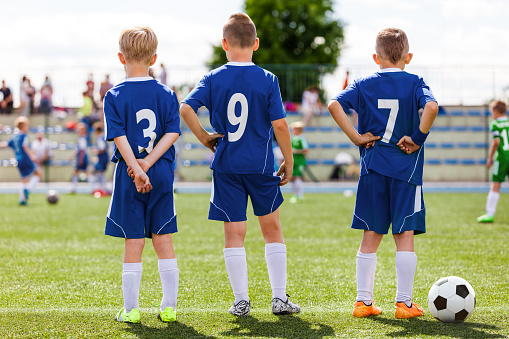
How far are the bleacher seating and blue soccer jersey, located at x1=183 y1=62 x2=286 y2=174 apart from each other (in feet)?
64.1

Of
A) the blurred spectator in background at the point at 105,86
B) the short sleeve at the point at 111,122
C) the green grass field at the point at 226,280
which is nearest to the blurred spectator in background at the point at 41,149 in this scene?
the blurred spectator in background at the point at 105,86

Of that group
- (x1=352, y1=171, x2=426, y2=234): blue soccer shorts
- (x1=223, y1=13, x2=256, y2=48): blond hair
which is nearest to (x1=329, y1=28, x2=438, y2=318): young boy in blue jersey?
(x1=352, y1=171, x2=426, y2=234): blue soccer shorts

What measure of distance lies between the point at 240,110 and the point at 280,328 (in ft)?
4.81

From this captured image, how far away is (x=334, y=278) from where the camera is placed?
5547 millimetres

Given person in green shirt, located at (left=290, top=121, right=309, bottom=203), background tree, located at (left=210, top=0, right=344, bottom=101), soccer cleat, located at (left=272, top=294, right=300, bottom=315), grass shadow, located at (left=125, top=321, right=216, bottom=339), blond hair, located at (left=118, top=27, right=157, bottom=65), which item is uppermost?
background tree, located at (left=210, top=0, right=344, bottom=101)

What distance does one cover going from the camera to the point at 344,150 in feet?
79.5

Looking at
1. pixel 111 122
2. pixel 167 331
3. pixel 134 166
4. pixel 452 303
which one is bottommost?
pixel 167 331

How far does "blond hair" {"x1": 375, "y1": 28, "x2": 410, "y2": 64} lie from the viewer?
4086mm

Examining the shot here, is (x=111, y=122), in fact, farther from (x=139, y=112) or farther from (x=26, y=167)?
(x=26, y=167)

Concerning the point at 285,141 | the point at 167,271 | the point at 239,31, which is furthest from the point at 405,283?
the point at 239,31

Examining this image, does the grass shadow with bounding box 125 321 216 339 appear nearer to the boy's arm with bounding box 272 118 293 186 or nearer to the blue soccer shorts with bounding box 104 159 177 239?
the blue soccer shorts with bounding box 104 159 177 239

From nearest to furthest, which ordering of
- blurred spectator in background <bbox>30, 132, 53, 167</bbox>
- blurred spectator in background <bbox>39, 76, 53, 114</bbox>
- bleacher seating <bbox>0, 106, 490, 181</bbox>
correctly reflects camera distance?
blurred spectator in background <bbox>30, 132, 53, 167</bbox>
bleacher seating <bbox>0, 106, 490, 181</bbox>
blurred spectator in background <bbox>39, 76, 53, 114</bbox>

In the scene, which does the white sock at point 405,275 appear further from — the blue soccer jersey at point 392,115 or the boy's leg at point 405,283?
the blue soccer jersey at point 392,115

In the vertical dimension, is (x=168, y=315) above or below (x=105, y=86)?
below
